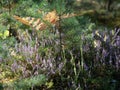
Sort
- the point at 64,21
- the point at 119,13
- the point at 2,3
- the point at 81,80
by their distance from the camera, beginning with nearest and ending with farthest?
1. the point at 81,80
2. the point at 64,21
3. the point at 2,3
4. the point at 119,13

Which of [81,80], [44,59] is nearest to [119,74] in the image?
[81,80]

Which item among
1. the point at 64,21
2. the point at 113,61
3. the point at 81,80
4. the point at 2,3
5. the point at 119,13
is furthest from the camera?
the point at 119,13

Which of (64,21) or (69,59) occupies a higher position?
(64,21)

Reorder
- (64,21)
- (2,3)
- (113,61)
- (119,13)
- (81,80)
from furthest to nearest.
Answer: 1. (119,13)
2. (2,3)
3. (64,21)
4. (113,61)
5. (81,80)

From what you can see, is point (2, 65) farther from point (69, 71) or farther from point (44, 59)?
point (69, 71)

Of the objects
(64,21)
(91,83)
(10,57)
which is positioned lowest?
(91,83)

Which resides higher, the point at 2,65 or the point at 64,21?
the point at 64,21

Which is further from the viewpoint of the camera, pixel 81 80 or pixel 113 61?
pixel 113 61

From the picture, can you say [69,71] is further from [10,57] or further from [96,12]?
[96,12]

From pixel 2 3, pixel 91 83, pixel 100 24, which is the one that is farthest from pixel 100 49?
pixel 2 3
